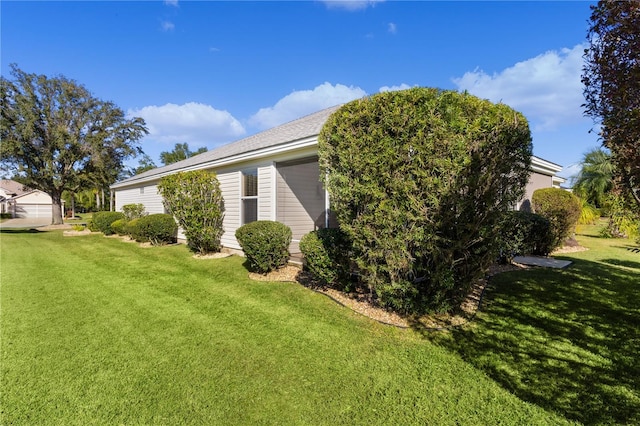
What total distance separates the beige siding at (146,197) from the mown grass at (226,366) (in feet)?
30.9

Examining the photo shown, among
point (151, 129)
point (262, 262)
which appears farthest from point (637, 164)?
point (151, 129)

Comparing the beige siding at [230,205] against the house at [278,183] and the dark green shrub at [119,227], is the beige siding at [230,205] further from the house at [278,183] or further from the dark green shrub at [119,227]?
the dark green shrub at [119,227]

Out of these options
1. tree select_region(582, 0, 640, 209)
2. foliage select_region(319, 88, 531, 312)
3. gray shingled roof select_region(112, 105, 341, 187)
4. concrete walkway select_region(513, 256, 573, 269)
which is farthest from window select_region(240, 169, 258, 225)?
tree select_region(582, 0, 640, 209)

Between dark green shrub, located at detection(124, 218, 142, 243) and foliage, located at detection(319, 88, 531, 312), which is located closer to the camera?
foliage, located at detection(319, 88, 531, 312)

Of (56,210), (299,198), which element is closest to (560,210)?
(299,198)

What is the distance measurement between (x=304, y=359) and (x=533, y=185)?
10564mm

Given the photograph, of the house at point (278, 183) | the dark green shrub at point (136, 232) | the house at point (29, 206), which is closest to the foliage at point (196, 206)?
the house at point (278, 183)

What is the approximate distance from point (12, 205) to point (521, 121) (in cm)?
6084

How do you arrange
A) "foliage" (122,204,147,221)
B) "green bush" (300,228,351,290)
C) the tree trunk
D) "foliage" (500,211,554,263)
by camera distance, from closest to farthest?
"green bush" (300,228,351,290) < "foliage" (500,211,554,263) < "foliage" (122,204,147,221) < the tree trunk

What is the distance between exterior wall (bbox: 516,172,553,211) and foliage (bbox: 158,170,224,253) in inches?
390

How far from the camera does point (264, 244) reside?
253 inches

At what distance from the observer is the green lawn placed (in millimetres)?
2441

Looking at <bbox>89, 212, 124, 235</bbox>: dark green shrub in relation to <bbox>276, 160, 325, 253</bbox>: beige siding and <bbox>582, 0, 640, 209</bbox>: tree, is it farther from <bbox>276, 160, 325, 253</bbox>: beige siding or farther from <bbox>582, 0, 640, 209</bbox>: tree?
<bbox>582, 0, 640, 209</bbox>: tree

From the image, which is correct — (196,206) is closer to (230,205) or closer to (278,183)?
(230,205)
